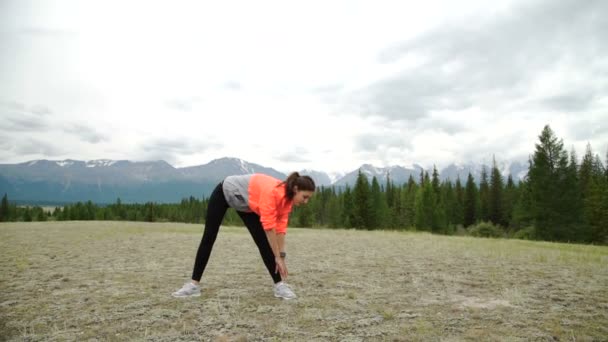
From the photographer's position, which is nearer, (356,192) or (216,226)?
(216,226)

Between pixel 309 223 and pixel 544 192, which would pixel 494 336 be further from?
pixel 309 223

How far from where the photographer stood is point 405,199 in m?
74.4

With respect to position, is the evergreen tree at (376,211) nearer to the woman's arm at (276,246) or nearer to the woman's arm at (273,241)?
the woman's arm at (276,246)

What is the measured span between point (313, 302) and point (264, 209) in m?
1.74

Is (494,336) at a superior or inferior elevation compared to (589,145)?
inferior

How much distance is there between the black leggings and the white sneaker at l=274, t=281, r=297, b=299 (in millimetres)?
106

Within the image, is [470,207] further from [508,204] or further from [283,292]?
[283,292]

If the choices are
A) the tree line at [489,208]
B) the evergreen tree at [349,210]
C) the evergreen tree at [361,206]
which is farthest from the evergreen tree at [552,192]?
the evergreen tree at [349,210]

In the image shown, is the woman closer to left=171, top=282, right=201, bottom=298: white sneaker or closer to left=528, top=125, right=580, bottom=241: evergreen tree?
left=171, top=282, right=201, bottom=298: white sneaker

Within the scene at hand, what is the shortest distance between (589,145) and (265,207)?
80593 mm

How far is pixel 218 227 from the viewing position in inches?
235

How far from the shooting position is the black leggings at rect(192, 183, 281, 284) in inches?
233

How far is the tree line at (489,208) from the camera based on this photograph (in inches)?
1298

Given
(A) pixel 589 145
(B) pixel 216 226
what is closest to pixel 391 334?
(B) pixel 216 226
